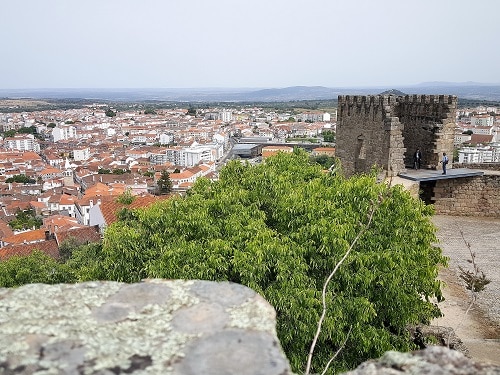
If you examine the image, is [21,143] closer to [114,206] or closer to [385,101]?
[114,206]

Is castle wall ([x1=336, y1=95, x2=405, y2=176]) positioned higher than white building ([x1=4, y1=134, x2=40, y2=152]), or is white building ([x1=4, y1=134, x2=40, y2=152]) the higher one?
castle wall ([x1=336, y1=95, x2=405, y2=176])

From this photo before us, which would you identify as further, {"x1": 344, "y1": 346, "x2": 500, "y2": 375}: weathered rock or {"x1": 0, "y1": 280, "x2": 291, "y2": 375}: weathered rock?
{"x1": 344, "y1": 346, "x2": 500, "y2": 375}: weathered rock

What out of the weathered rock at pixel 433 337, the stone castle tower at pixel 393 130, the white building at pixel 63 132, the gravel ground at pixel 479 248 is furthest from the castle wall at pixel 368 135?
the white building at pixel 63 132

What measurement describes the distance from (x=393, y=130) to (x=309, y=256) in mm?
7717

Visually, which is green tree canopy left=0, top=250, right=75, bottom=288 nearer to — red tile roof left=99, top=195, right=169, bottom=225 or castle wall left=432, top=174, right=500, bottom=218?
red tile roof left=99, top=195, right=169, bottom=225

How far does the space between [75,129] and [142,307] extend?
188 meters

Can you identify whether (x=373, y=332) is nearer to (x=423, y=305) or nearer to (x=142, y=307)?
(x=423, y=305)

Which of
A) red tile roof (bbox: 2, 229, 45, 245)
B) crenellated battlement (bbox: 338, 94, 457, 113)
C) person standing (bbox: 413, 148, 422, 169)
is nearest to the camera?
crenellated battlement (bbox: 338, 94, 457, 113)

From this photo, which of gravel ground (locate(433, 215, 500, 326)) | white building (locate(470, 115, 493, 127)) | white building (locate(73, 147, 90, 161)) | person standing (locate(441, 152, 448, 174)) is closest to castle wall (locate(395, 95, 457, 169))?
person standing (locate(441, 152, 448, 174))

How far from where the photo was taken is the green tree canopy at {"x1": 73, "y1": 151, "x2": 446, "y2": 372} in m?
6.52

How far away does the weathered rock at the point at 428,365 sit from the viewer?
2.32 metres

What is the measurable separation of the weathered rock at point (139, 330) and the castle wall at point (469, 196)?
43.3ft

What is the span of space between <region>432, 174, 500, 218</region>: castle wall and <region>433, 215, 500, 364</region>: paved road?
299 mm

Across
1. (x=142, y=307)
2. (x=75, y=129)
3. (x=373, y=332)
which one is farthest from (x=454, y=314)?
(x=75, y=129)
